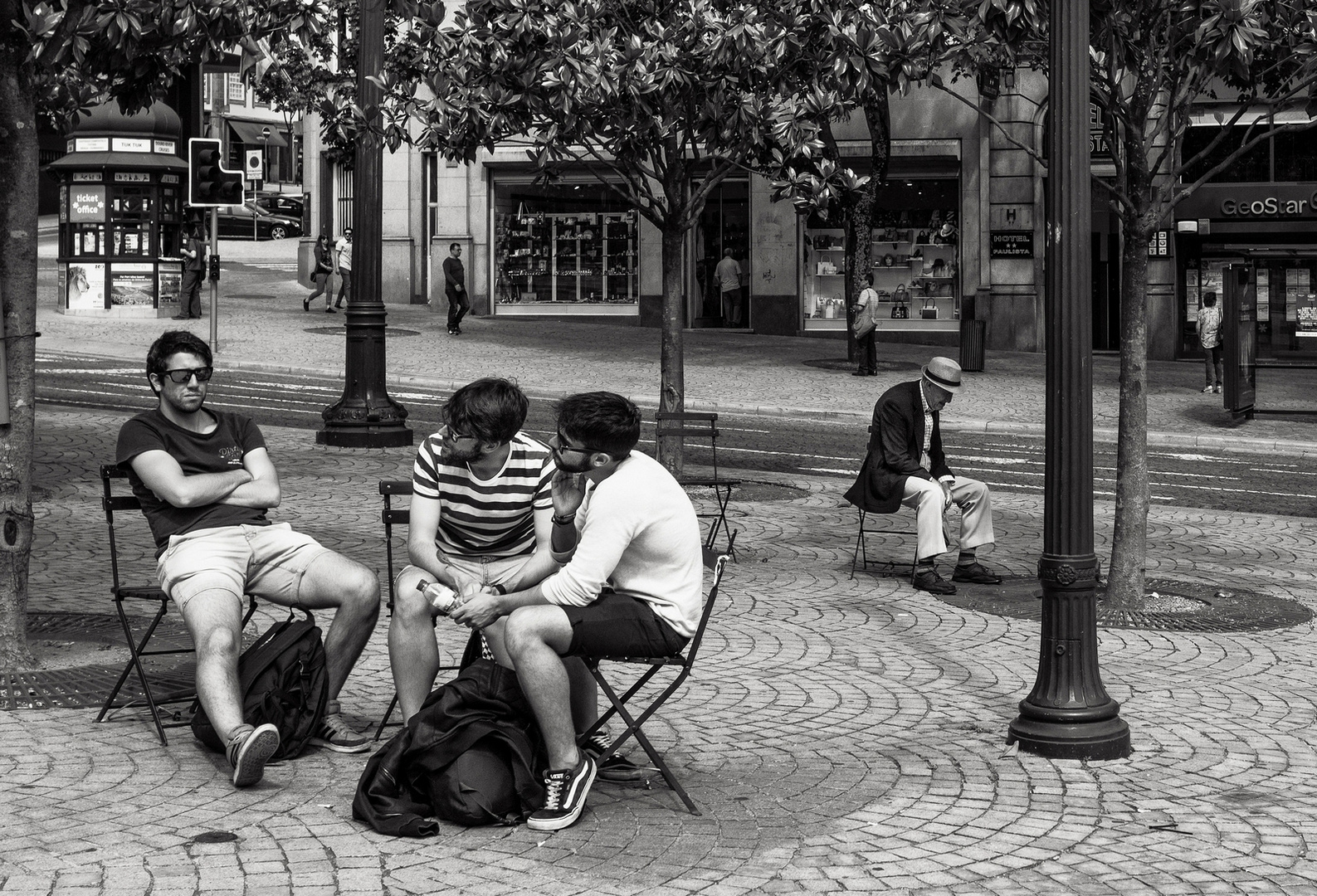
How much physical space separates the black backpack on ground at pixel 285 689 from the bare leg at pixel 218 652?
75mm

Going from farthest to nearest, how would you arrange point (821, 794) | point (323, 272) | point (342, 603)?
1. point (323, 272)
2. point (342, 603)
3. point (821, 794)

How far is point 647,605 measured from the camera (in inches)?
210

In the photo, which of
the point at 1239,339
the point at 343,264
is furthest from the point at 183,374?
the point at 343,264

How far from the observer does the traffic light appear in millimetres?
21516

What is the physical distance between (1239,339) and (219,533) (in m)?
17.3

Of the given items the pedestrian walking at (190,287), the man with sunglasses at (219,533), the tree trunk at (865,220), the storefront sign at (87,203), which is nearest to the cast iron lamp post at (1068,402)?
the man with sunglasses at (219,533)

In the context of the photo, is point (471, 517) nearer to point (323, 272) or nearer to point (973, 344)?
point (973, 344)

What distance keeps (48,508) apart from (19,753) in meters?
6.12

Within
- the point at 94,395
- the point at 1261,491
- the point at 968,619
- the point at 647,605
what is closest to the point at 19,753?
the point at 647,605

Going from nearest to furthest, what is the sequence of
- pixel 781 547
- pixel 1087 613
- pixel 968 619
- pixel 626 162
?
pixel 1087 613 < pixel 968 619 < pixel 781 547 < pixel 626 162

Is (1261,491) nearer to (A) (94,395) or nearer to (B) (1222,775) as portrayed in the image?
(B) (1222,775)

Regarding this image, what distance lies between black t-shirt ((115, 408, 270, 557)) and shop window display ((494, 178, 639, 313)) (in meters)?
28.4

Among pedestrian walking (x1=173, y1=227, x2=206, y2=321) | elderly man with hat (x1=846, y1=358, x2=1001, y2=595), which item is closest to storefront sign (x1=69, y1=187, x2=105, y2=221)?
pedestrian walking (x1=173, y1=227, x2=206, y2=321)

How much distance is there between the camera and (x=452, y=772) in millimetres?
5059
